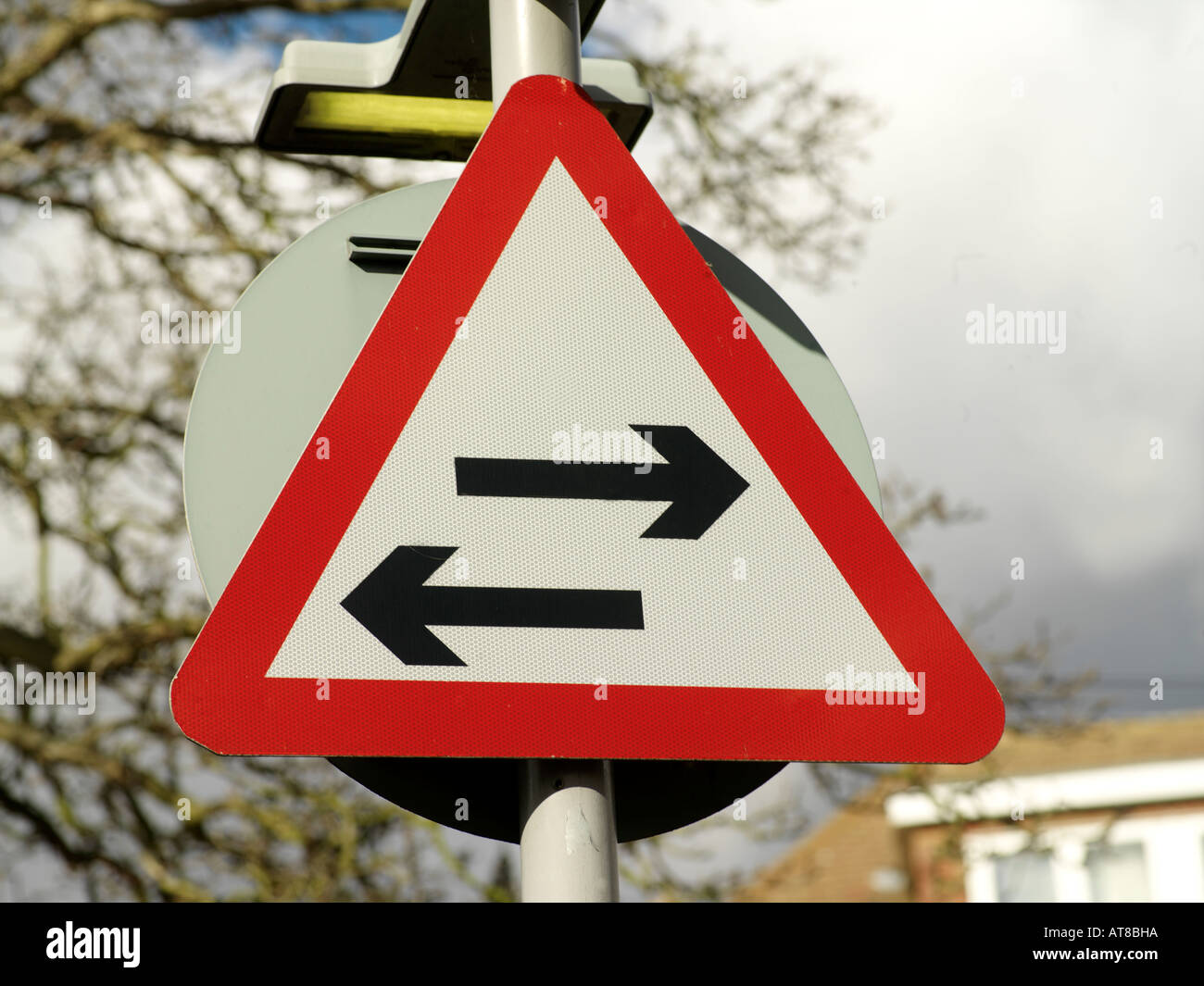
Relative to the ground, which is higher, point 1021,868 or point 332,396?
point 332,396

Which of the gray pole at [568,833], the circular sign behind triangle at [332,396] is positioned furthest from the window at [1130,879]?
the gray pole at [568,833]

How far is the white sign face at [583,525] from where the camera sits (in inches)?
62.0

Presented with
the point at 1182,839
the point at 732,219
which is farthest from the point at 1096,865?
the point at 1182,839

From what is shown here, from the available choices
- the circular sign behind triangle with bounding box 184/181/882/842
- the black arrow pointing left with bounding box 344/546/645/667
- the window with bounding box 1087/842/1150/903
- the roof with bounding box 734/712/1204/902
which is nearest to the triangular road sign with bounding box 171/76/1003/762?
the black arrow pointing left with bounding box 344/546/645/667

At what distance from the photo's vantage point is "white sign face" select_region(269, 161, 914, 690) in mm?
1575

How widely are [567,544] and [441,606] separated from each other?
0.16 meters

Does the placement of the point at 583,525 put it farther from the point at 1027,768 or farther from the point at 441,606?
the point at 1027,768

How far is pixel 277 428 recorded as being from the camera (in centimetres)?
190

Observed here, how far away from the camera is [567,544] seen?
1.61 meters

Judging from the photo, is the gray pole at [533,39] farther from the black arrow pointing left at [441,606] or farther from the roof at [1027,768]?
the roof at [1027,768]

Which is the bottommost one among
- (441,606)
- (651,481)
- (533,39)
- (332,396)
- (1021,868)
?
(1021,868)

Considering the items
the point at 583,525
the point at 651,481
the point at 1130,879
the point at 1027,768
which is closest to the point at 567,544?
the point at 583,525

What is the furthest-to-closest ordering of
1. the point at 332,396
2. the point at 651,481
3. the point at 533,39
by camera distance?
the point at 332,396
the point at 533,39
the point at 651,481
